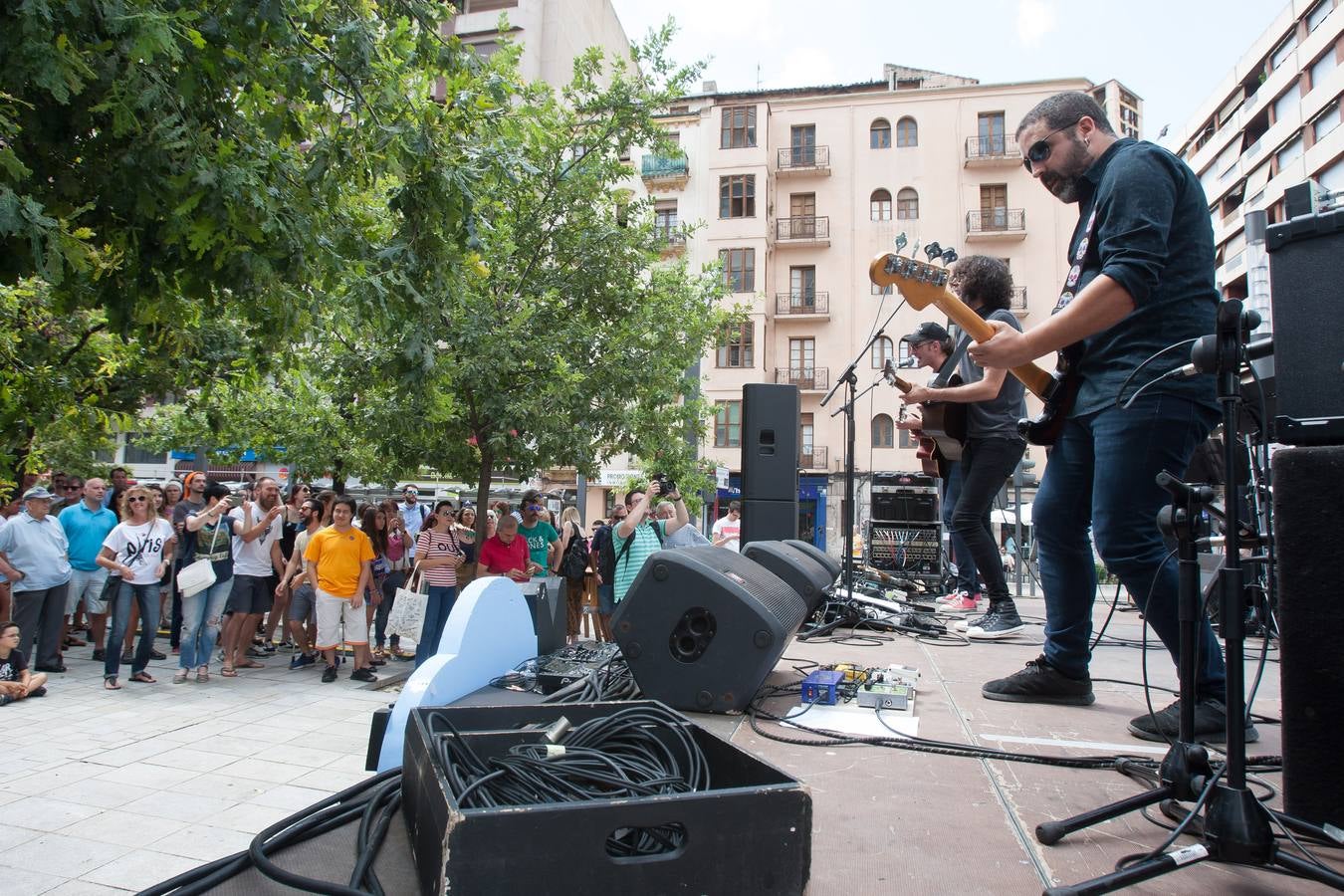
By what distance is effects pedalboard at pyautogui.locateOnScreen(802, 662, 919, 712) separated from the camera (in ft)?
9.87

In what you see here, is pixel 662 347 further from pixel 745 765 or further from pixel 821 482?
pixel 821 482

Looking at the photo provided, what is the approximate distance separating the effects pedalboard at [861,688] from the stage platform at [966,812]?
0.09m

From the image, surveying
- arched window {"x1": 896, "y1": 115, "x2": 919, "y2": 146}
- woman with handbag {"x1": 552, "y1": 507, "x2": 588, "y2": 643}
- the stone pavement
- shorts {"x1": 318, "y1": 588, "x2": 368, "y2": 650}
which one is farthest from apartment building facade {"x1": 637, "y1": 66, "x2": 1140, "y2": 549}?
the stone pavement

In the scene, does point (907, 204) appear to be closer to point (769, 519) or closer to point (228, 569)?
point (769, 519)

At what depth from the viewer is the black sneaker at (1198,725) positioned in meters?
2.37

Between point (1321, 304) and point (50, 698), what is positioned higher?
point (1321, 304)

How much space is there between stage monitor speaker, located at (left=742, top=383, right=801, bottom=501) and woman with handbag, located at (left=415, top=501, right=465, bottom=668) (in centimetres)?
409

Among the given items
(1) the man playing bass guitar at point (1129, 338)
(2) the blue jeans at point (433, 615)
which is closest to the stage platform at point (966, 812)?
(1) the man playing bass guitar at point (1129, 338)

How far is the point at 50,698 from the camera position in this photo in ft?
26.2

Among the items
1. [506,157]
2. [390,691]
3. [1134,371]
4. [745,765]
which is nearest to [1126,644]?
[1134,371]

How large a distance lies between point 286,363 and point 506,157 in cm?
225

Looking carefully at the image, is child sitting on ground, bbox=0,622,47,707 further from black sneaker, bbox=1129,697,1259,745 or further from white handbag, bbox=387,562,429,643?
black sneaker, bbox=1129,697,1259,745

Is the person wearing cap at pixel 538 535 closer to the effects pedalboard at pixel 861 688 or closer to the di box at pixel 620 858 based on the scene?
the effects pedalboard at pixel 861 688

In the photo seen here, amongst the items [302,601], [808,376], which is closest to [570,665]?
[302,601]
